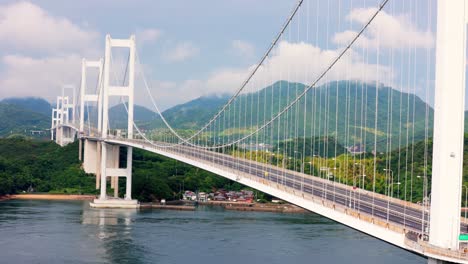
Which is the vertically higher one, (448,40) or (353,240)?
(448,40)

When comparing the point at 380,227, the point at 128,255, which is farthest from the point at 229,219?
the point at 380,227

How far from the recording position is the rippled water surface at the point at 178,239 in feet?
55.5

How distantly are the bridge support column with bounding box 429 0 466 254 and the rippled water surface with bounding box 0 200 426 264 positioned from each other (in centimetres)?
736

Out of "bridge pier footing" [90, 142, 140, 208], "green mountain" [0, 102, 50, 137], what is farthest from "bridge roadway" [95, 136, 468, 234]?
"green mountain" [0, 102, 50, 137]

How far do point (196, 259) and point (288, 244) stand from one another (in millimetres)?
3271

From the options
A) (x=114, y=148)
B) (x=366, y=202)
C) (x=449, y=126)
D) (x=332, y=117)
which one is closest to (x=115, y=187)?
(x=114, y=148)

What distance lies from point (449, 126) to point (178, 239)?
454 inches

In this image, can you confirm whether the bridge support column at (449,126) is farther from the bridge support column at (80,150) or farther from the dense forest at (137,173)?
the bridge support column at (80,150)

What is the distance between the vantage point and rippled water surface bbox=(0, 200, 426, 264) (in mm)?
16906

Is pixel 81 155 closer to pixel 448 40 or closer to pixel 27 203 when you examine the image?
pixel 27 203

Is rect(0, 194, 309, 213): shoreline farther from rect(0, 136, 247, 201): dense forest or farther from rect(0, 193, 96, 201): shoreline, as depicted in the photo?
rect(0, 136, 247, 201): dense forest

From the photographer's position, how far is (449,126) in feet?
30.6

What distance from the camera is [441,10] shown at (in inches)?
373

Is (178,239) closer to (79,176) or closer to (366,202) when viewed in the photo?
(366,202)
